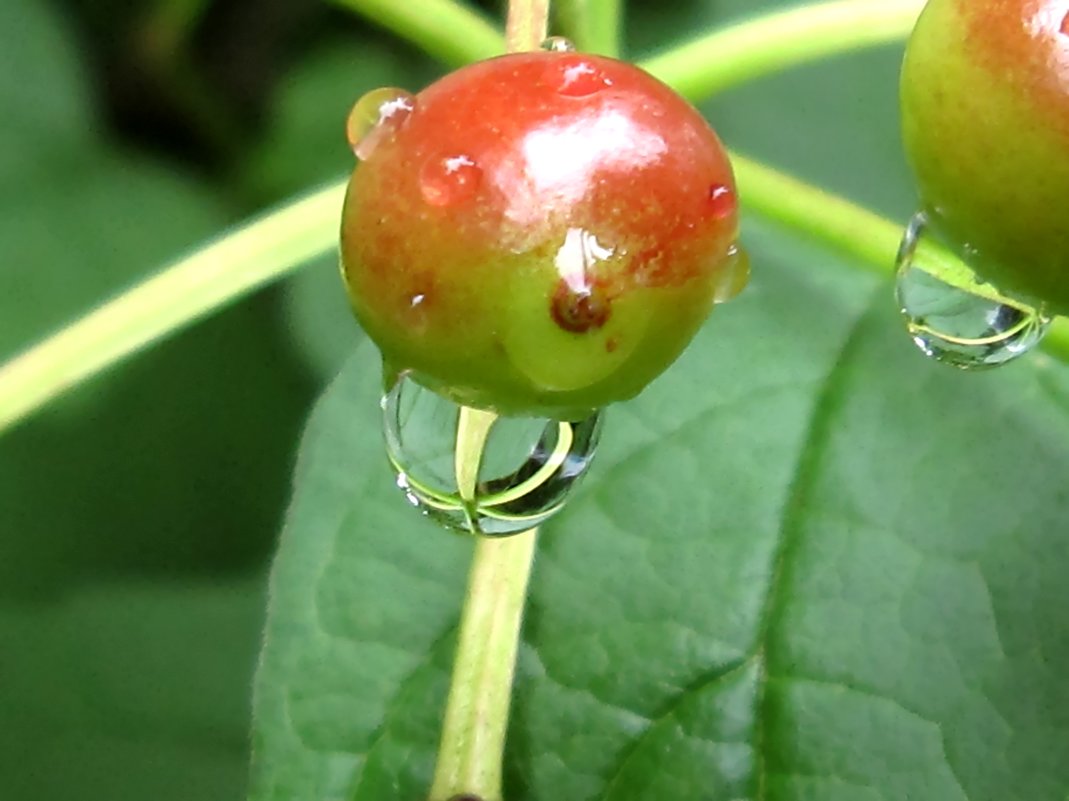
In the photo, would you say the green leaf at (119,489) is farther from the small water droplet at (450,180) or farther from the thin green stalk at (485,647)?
the small water droplet at (450,180)

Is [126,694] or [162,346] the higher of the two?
[162,346]

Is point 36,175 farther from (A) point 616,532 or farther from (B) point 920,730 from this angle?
(B) point 920,730

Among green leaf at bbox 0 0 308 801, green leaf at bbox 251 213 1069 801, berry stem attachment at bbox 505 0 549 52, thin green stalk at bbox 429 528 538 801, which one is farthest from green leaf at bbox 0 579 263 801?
berry stem attachment at bbox 505 0 549 52

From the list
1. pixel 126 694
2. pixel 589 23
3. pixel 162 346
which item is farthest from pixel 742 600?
pixel 162 346

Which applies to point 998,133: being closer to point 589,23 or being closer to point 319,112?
point 589,23

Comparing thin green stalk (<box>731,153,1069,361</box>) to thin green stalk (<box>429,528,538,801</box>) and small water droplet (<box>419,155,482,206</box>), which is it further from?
small water droplet (<box>419,155,482,206</box>)

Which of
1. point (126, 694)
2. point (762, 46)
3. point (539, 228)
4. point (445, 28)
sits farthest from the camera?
point (126, 694)
